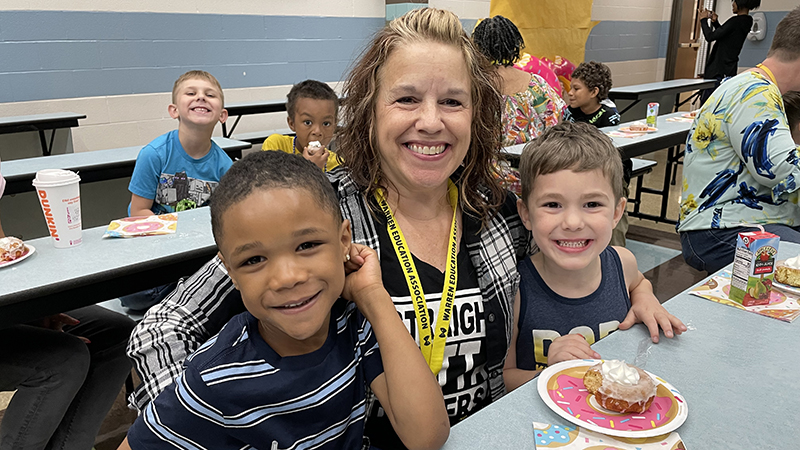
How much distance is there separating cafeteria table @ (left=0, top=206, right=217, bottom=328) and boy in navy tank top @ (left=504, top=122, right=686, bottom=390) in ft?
3.43

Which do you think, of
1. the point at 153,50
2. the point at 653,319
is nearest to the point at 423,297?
the point at 653,319

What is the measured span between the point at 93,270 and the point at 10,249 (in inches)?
11.6

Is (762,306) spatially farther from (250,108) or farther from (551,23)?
(551,23)

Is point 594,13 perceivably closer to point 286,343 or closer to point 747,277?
point 747,277

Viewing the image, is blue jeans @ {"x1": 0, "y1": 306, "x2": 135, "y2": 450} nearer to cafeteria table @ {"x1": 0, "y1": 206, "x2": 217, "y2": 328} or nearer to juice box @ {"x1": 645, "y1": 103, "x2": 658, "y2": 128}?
cafeteria table @ {"x1": 0, "y1": 206, "x2": 217, "y2": 328}

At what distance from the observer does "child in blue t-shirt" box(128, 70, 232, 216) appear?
2.51m

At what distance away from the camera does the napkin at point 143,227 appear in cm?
195

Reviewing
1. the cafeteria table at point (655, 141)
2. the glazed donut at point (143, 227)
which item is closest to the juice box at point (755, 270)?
the cafeteria table at point (655, 141)

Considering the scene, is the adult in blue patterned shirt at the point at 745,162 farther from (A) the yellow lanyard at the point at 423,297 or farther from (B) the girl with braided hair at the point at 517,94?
(A) the yellow lanyard at the point at 423,297

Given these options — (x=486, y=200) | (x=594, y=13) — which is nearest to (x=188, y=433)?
(x=486, y=200)

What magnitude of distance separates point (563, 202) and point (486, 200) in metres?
0.19

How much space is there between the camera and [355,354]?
3.33 ft

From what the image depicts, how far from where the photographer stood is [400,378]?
945 millimetres

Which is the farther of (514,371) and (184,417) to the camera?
(514,371)
